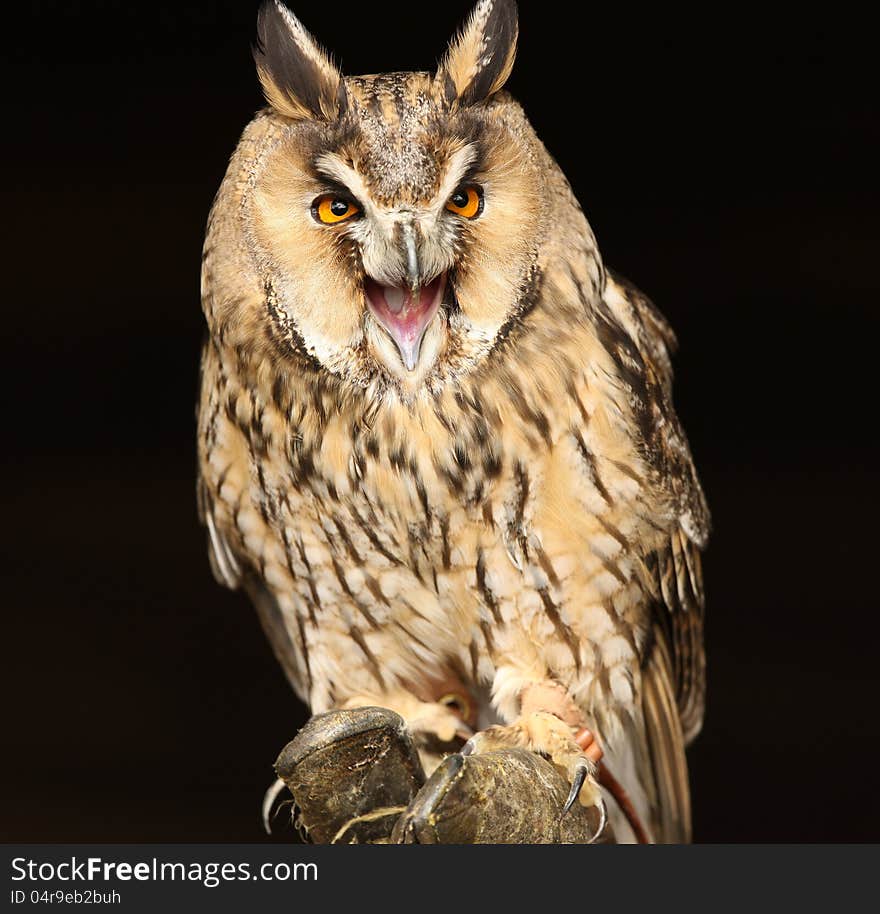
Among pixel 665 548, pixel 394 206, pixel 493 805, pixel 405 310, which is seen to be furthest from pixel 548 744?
pixel 394 206

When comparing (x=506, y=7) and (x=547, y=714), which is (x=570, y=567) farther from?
(x=506, y=7)

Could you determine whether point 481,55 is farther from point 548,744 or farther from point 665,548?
point 548,744

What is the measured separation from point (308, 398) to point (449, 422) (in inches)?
7.0

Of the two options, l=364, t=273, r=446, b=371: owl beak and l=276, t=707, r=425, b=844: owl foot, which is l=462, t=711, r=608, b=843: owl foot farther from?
l=364, t=273, r=446, b=371: owl beak

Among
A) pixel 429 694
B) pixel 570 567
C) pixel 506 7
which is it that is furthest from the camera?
pixel 429 694

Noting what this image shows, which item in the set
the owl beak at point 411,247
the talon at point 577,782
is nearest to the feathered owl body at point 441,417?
the owl beak at point 411,247

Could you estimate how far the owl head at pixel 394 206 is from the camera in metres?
1.33

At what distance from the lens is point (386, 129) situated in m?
1.33

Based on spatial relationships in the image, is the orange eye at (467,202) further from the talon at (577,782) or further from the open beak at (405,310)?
the talon at (577,782)

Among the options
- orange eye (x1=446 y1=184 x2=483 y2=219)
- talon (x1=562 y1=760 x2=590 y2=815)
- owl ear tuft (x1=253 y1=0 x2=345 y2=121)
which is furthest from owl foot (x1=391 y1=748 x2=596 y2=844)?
owl ear tuft (x1=253 y1=0 x2=345 y2=121)

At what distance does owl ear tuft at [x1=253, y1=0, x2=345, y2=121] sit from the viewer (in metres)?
1.38

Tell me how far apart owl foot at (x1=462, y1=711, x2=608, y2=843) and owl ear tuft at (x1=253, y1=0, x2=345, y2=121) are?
0.77 m
